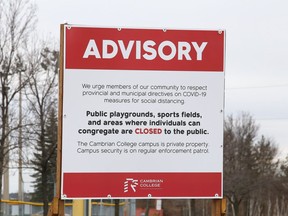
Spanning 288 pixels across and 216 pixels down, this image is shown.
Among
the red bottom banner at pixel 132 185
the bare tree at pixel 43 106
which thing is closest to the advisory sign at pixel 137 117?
the red bottom banner at pixel 132 185

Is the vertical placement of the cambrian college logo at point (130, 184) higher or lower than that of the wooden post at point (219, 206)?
higher

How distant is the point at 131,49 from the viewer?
6219 millimetres

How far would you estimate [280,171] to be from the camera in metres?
68.0

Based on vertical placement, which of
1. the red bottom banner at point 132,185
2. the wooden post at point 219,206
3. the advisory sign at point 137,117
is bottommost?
the wooden post at point 219,206

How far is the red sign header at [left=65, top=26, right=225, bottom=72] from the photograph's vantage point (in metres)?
6.20

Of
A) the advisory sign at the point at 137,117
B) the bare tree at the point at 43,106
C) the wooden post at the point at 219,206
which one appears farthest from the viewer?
the bare tree at the point at 43,106

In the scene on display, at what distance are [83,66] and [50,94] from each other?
22.4 metres

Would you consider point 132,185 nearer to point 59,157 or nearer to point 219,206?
point 59,157

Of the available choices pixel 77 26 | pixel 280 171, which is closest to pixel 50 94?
pixel 77 26

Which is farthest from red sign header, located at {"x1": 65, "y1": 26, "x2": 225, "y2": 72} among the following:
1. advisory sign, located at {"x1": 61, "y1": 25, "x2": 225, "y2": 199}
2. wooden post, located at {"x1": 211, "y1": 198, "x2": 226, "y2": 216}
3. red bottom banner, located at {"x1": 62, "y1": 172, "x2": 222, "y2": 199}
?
wooden post, located at {"x1": 211, "y1": 198, "x2": 226, "y2": 216}

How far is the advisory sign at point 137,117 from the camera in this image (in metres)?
6.12

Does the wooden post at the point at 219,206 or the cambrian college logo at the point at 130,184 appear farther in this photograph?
Answer: the wooden post at the point at 219,206

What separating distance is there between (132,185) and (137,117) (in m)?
0.60

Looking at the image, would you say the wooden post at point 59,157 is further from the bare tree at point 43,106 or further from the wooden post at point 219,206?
the bare tree at point 43,106
